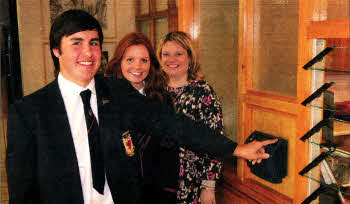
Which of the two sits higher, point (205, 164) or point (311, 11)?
point (311, 11)

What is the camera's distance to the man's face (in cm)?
110

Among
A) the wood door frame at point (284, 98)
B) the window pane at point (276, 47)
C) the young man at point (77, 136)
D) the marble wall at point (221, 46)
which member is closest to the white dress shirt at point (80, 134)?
the young man at point (77, 136)

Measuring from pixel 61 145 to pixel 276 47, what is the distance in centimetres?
134

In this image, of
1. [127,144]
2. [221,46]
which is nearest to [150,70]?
[127,144]

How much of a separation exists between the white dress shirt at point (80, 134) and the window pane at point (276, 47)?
3.73 feet

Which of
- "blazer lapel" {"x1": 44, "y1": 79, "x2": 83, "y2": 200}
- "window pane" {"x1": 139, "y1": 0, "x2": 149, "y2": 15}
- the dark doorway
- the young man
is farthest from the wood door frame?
the dark doorway

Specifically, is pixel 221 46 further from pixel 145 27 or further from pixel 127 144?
pixel 127 144

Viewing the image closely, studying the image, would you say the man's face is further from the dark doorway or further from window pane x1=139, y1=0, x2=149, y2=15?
window pane x1=139, y1=0, x2=149, y2=15

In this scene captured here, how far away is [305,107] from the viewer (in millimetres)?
1601

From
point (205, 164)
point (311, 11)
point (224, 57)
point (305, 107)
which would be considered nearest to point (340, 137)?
point (305, 107)

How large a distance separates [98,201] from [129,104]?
40cm

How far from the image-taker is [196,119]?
188cm

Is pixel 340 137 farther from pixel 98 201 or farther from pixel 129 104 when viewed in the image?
pixel 98 201

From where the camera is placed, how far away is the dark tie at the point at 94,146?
43.8 inches
